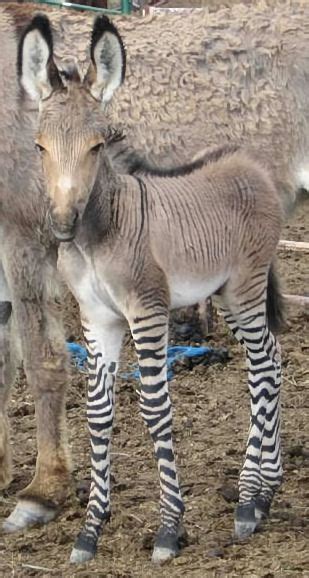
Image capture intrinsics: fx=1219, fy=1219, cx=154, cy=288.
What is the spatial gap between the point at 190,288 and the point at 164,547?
3.34ft

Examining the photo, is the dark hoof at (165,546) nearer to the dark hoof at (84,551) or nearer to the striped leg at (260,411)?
the dark hoof at (84,551)

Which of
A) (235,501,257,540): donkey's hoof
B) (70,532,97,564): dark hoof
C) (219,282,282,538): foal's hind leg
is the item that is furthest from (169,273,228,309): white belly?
(70,532,97,564): dark hoof

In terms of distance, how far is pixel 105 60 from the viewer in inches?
181

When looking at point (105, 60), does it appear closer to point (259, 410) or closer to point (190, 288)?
point (190, 288)

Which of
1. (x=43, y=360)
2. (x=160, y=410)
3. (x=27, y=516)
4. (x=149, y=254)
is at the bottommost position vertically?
(x=27, y=516)

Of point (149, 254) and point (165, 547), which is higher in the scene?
point (149, 254)

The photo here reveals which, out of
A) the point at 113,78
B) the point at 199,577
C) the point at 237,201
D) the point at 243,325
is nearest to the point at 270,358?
the point at 243,325

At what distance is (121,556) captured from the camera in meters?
4.88

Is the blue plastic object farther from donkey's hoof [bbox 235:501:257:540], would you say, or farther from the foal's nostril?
the foal's nostril

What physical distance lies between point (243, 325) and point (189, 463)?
1.22 meters

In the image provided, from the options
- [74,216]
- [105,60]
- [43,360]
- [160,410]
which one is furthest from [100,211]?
[43,360]

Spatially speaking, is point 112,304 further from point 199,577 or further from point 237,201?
point 199,577

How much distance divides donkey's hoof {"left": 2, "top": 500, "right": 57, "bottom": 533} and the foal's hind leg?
38.7 inches

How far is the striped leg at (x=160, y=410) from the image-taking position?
15.1ft
